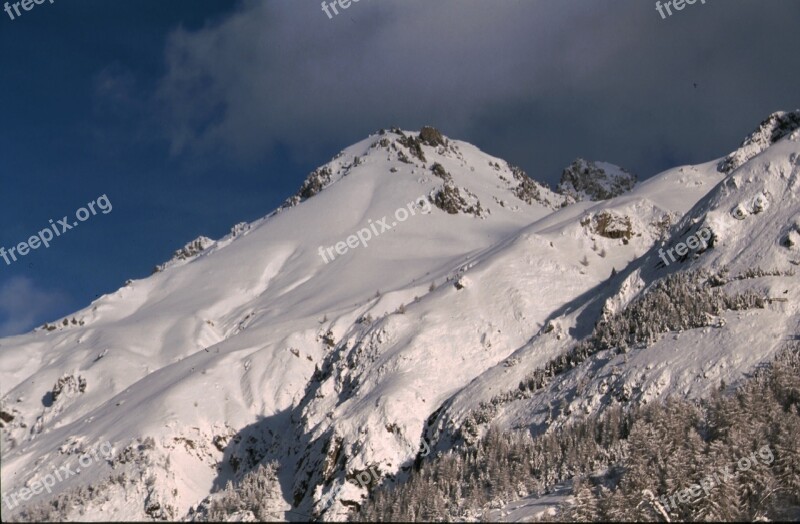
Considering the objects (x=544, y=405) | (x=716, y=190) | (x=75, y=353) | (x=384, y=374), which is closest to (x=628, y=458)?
(x=544, y=405)

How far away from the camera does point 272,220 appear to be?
19612 cm

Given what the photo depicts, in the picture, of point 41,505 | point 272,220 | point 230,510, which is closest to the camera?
point 230,510

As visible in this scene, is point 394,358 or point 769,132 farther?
point 769,132

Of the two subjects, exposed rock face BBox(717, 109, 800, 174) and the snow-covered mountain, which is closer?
the snow-covered mountain

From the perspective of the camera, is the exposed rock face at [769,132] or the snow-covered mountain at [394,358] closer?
the snow-covered mountain at [394,358]

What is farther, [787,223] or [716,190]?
[716,190]

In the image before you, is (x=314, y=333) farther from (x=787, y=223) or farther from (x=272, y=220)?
(x=272, y=220)

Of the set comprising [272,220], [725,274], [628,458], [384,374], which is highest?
[272,220]

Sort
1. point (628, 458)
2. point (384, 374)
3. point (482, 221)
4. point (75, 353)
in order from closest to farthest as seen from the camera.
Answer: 1. point (628, 458)
2. point (384, 374)
3. point (75, 353)
4. point (482, 221)

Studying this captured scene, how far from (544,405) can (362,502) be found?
18.3 meters

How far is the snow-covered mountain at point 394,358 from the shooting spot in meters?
75.8

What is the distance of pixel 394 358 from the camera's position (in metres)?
91.0

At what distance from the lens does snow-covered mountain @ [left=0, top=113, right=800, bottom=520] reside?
75812 millimetres

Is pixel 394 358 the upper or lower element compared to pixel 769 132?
lower
